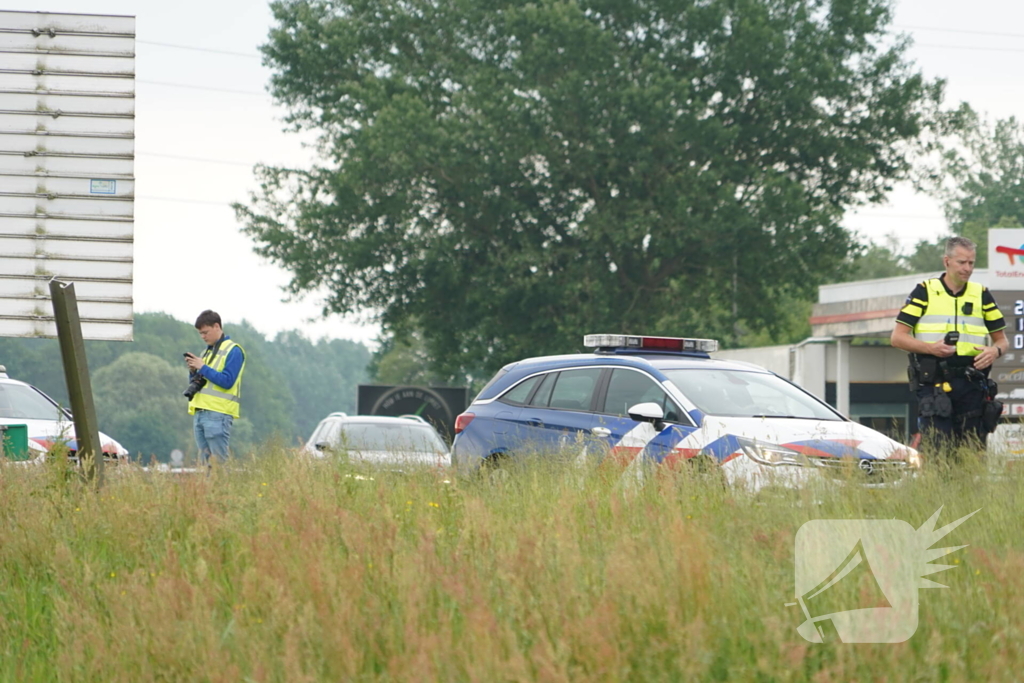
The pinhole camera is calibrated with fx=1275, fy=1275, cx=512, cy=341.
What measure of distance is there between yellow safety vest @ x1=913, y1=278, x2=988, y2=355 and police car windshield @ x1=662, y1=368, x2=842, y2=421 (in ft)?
3.76

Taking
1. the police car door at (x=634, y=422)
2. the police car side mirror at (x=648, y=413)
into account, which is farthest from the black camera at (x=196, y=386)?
the police car side mirror at (x=648, y=413)

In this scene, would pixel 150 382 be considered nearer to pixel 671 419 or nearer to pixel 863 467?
pixel 671 419

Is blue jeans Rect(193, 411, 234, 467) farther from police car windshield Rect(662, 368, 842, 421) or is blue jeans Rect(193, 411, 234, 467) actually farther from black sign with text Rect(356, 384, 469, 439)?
black sign with text Rect(356, 384, 469, 439)

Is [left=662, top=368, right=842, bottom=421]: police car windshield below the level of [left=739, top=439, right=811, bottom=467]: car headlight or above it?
above

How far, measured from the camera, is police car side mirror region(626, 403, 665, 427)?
921 centimetres

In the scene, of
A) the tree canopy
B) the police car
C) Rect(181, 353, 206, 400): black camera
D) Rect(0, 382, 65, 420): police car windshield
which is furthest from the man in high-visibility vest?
the tree canopy

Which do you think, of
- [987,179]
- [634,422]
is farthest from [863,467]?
[987,179]

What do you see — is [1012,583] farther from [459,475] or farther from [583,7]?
[583,7]

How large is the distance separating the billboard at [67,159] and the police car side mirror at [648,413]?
3657mm

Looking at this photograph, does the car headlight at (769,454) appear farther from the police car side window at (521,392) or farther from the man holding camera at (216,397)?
the man holding camera at (216,397)

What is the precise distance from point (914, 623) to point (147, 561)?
3845 millimetres

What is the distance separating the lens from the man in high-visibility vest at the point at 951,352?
28.6 feet

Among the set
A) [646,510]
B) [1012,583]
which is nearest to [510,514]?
[646,510]

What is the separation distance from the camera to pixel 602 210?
34312 mm
